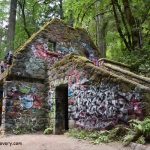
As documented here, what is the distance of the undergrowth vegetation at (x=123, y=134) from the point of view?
291 inches

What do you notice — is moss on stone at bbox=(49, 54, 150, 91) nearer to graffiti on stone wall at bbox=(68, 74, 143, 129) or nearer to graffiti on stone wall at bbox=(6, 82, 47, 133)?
graffiti on stone wall at bbox=(68, 74, 143, 129)

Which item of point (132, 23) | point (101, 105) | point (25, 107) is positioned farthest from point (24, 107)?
point (132, 23)

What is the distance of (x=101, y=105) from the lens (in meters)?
9.99

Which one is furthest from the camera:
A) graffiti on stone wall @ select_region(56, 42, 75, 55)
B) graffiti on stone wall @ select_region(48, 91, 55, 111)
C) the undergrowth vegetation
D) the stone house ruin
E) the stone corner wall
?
graffiti on stone wall @ select_region(56, 42, 75, 55)

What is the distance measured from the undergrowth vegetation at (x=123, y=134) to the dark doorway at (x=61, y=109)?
6.76 ft

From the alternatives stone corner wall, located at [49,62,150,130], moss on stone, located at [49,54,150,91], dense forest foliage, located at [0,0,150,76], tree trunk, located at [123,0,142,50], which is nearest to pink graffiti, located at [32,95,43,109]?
stone corner wall, located at [49,62,150,130]

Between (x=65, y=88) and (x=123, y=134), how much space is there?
514cm

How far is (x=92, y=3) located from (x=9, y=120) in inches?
293

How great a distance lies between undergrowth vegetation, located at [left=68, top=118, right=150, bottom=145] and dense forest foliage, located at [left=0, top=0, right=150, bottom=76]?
14.8ft

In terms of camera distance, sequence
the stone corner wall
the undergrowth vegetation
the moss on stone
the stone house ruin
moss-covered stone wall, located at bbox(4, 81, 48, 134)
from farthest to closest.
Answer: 1. moss-covered stone wall, located at bbox(4, 81, 48, 134)
2. the stone house ruin
3. the moss on stone
4. the stone corner wall
5. the undergrowth vegetation

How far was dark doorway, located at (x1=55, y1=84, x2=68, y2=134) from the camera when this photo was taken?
12.6 m

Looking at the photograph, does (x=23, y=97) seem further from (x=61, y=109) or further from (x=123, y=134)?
(x=123, y=134)

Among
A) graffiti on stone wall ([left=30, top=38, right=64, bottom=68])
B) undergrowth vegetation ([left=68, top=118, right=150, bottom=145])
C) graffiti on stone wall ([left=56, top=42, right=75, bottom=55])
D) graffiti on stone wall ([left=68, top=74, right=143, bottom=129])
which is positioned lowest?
undergrowth vegetation ([left=68, top=118, right=150, bottom=145])

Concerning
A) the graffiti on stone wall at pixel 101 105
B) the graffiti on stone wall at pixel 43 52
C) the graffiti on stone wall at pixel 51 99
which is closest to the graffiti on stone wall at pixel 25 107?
the graffiti on stone wall at pixel 51 99
